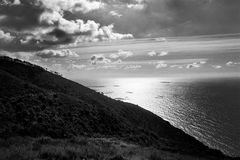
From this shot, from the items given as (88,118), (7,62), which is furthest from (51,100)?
(7,62)

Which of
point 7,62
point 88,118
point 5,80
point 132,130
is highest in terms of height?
point 7,62

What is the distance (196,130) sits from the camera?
306 feet

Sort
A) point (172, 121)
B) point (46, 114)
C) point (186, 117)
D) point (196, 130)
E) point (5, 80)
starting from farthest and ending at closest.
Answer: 1. point (186, 117)
2. point (172, 121)
3. point (196, 130)
4. point (5, 80)
5. point (46, 114)

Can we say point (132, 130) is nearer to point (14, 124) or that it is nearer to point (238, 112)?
point (14, 124)

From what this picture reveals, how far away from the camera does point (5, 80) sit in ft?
164

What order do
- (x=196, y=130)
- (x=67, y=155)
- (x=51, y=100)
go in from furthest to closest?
1. (x=196, y=130)
2. (x=51, y=100)
3. (x=67, y=155)

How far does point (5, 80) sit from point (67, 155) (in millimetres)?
45413

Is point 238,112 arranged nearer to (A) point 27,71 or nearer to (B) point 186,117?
(B) point 186,117

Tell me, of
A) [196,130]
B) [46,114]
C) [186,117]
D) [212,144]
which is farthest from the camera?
[186,117]

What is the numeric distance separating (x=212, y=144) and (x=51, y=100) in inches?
2368

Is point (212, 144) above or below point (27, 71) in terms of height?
below

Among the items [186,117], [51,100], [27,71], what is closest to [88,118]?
[51,100]

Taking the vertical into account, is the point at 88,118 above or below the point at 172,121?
above

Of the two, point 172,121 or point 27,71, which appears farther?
point 172,121
